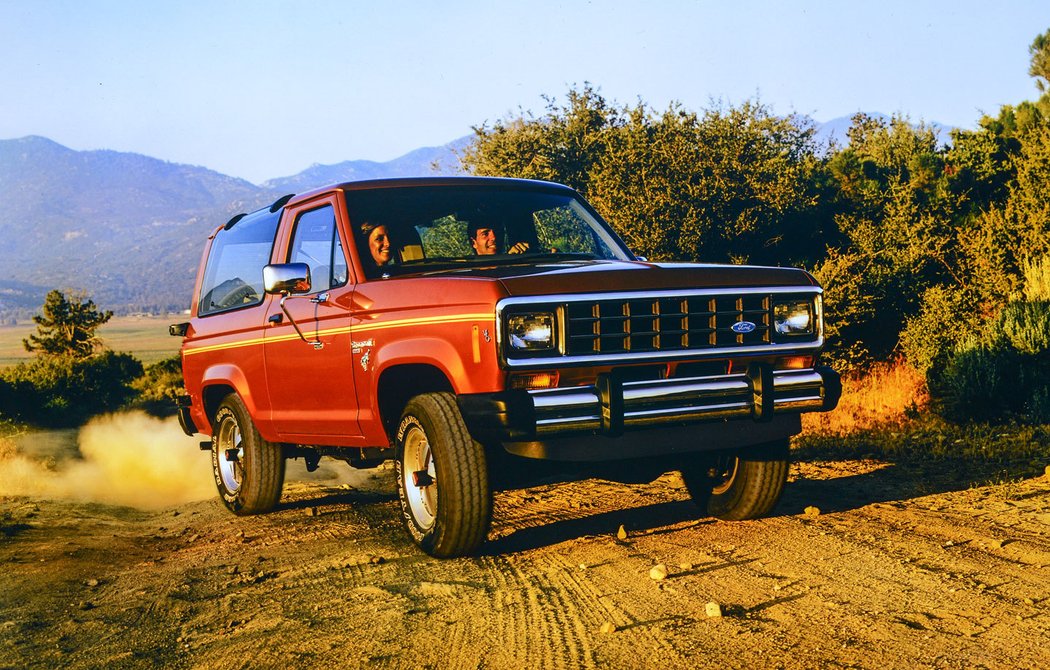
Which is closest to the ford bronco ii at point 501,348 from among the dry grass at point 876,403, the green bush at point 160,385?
the dry grass at point 876,403

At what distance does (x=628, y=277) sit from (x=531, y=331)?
0.62 metres

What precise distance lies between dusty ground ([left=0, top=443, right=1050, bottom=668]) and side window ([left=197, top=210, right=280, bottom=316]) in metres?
1.74

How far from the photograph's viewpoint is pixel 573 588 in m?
5.30

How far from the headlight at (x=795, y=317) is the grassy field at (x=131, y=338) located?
242 ft

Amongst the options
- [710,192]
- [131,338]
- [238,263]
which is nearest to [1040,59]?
[710,192]

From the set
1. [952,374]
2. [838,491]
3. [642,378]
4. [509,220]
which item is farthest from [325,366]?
[952,374]

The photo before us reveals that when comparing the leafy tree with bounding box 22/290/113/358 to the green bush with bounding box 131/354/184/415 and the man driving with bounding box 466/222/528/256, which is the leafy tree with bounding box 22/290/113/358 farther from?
the man driving with bounding box 466/222/528/256

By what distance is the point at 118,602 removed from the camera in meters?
5.69

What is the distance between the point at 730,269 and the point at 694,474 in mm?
1700

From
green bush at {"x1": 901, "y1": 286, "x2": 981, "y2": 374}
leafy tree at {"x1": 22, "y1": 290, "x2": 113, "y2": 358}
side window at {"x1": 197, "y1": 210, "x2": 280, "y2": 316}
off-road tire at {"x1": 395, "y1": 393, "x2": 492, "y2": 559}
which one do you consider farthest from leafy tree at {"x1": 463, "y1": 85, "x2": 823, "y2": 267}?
leafy tree at {"x1": 22, "y1": 290, "x2": 113, "y2": 358}

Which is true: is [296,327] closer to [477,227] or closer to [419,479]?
[477,227]

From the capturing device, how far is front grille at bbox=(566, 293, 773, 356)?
5.57 meters

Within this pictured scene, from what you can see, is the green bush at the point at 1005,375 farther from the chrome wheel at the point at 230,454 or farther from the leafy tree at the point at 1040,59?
the leafy tree at the point at 1040,59

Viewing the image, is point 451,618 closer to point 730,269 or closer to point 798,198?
point 730,269
